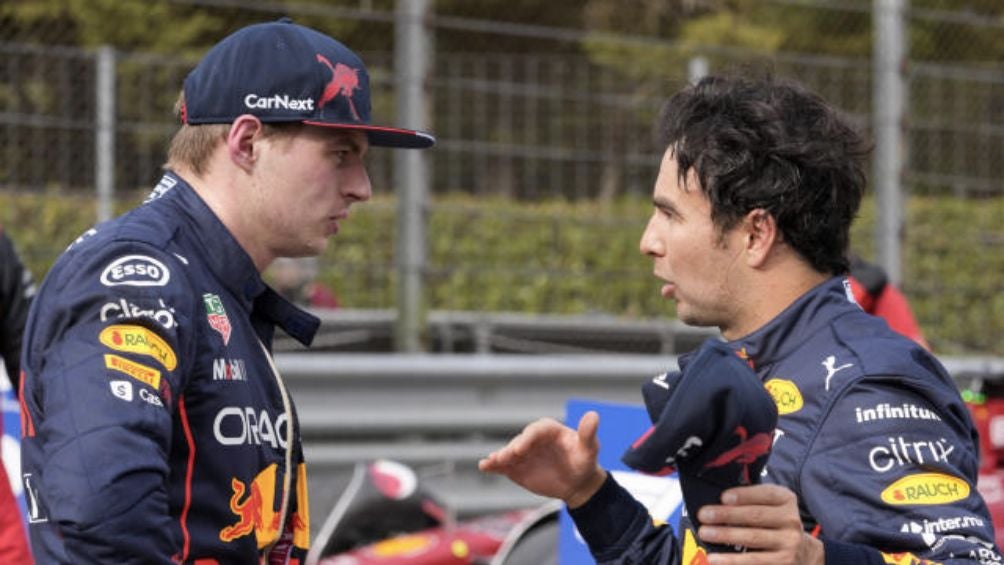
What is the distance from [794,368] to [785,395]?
53mm

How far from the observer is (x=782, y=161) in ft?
9.29

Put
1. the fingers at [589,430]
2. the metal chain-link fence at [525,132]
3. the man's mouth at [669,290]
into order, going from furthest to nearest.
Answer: the metal chain-link fence at [525,132], the man's mouth at [669,290], the fingers at [589,430]

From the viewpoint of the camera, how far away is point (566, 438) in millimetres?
2490

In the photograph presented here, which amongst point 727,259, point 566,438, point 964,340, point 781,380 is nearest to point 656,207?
point 727,259

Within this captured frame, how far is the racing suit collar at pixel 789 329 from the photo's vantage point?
9.22ft

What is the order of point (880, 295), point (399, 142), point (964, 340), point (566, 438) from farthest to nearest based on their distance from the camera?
point (964, 340) < point (880, 295) < point (399, 142) < point (566, 438)

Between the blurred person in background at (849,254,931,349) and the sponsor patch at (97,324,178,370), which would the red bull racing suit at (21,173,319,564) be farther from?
the blurred person in background at (849,254,931,349)

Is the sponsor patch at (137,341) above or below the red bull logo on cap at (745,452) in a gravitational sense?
above

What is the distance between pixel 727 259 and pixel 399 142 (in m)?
0.64

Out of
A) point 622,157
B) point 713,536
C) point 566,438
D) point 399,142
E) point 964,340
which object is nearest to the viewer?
point 713,536

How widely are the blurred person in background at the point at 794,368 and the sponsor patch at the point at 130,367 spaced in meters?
0.51

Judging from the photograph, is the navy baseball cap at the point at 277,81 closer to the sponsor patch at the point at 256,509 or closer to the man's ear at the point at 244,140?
the man's ear at the point at 244,140

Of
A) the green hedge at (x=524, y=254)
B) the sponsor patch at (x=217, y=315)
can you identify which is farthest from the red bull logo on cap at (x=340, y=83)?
the green hedge at (x=524, y=254)

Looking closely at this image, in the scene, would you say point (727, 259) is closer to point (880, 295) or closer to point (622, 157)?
point (880, 295)
